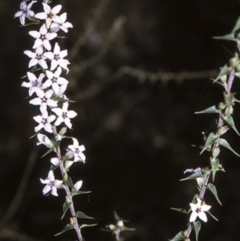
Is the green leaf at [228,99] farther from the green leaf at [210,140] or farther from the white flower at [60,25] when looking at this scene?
the white flower at [60,25]

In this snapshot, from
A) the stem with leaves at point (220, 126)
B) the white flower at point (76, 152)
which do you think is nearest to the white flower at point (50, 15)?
the white flower at point (76, 152)

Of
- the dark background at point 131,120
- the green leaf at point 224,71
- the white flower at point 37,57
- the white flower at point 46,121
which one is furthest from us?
the dark background at point 131,120

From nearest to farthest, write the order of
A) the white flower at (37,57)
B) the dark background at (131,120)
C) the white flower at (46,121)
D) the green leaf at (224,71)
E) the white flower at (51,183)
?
the green leaf at (224,71) < the white flower at (37,57) < the white flower at (46,121) < the white flower at (51,183) < the dark background at (131,120)

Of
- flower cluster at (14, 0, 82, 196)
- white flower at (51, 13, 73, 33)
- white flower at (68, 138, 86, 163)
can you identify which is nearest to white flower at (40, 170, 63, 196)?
flower cluster at (14, 0, 82, 196)

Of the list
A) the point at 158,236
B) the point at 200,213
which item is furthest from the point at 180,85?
the point at 200,213

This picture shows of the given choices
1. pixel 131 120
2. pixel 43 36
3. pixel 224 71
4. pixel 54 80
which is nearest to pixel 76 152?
pixel 54 80

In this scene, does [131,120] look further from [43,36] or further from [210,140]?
[210,140]

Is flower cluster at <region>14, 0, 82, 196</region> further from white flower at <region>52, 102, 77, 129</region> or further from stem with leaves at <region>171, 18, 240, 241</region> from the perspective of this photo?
stem with leaves at <region>171, 18, 240, 241</region>
